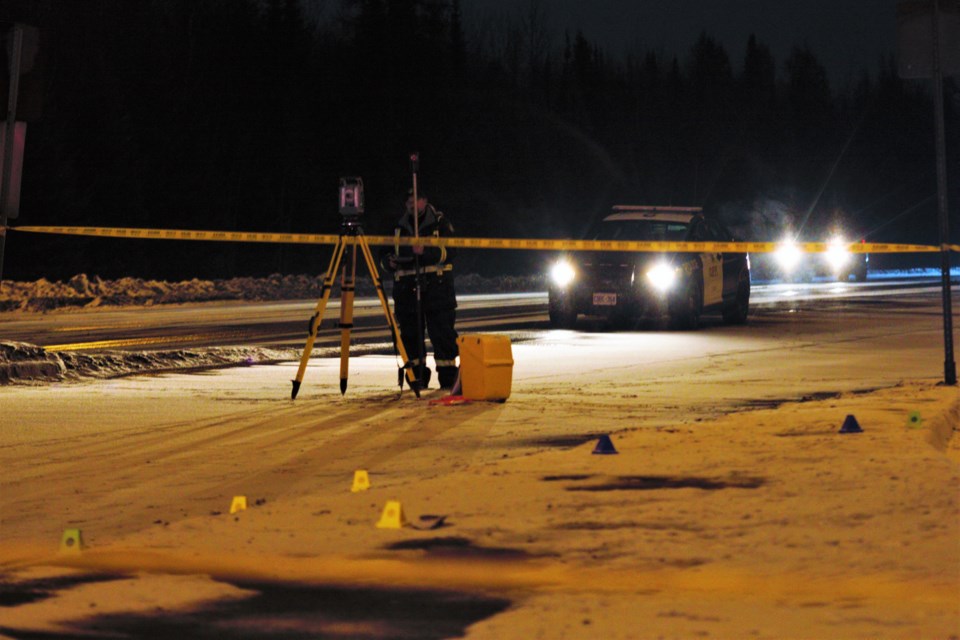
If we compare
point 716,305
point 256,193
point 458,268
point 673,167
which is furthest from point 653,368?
point 673,167

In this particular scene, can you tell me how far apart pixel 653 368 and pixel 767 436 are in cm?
632

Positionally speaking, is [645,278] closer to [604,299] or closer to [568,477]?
[604,299]

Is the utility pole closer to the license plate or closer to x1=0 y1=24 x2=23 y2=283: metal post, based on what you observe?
x1=0 y1=24 x2=23 y2=283: metal post

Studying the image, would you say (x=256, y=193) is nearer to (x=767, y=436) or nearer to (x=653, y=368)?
(x=653, y=368)

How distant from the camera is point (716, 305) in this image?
24.2 metres

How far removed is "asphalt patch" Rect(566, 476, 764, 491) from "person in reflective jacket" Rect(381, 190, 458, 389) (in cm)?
583

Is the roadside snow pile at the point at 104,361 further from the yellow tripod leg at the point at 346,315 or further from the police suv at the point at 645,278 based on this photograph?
the police suv at the point at 645,278

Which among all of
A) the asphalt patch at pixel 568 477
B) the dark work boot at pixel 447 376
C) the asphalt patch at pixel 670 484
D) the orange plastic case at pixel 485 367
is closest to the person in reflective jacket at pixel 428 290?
the dark work boot at pixel 447 376

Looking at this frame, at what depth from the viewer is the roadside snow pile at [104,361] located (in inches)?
607

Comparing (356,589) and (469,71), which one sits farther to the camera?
(469,71)

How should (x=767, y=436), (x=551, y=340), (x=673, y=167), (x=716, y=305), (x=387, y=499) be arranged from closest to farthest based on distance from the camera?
(x=387, y=499), (x=767, y=436), (x=551, y=340), (x=716, y=305), (x=673, y=167)

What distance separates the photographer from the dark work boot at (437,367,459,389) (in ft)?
47.7

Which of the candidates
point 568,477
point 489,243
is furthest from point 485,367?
point 489,243

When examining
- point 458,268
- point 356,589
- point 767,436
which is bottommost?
point 356,589
